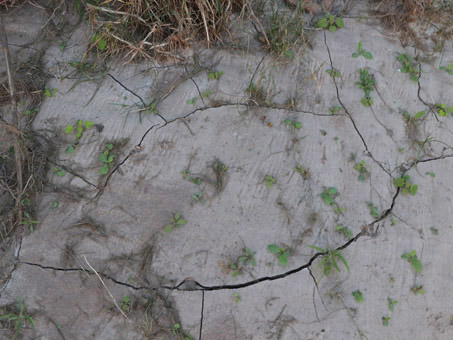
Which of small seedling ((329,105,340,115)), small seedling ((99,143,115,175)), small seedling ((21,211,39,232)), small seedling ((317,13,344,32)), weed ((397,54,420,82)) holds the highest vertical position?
small seedling ((317,13,344,32))

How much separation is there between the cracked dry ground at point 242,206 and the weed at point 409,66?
45 millimetres

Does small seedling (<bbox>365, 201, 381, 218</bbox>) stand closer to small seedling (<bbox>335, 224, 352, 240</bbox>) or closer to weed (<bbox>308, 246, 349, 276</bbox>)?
small seedling (<bbox>335, 224, 352, 240</bbox>)

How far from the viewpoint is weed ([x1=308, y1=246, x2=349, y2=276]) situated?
88.4 inches

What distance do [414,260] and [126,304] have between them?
1.59m

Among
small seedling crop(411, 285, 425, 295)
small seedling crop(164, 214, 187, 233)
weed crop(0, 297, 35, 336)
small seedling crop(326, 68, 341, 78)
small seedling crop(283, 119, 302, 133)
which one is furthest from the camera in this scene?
small seedling crop(326, 68, 341, 78)

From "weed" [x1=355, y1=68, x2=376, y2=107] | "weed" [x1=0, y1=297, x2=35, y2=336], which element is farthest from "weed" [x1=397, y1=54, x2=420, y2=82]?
"weed" [x1=0, y1=297, x2=35, y2=336]

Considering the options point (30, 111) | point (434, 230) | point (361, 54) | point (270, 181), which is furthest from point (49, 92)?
point (434, 230)

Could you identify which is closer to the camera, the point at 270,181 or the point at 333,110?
the point at 270,181

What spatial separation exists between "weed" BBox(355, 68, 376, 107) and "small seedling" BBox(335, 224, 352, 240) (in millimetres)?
866

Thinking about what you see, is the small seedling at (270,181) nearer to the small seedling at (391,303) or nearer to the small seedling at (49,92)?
the small seedling at (391,303)

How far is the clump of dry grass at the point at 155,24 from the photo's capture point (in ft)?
9.03

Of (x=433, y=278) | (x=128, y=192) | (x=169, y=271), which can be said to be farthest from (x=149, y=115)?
(x=433, y=278)

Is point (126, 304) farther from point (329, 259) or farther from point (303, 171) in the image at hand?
point (303, 171)

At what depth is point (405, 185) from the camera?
2.49 metres
